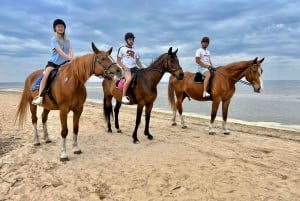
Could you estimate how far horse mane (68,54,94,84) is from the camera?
17.1 feet

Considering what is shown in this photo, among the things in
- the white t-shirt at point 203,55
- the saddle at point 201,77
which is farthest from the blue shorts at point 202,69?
the white t-shirt at point 203,55

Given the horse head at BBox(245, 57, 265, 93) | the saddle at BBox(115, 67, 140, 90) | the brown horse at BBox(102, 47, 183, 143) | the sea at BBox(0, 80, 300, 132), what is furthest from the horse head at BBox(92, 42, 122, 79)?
the sea at BBox(0, 80, 300, 132)

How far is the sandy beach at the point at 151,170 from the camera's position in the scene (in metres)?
4.00

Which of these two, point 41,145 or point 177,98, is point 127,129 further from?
point 41,145

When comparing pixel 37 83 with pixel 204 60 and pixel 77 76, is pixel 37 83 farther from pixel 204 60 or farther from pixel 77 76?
pixel 204 60

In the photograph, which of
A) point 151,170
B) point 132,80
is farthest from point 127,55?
point 151,170

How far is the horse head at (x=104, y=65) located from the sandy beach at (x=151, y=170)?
1.79 meters

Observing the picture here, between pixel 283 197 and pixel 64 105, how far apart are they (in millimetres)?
4213

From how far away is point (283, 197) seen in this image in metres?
3.87

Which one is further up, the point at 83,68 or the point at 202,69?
the point at 202,69

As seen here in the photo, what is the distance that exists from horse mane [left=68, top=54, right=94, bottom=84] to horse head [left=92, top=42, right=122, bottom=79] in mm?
121

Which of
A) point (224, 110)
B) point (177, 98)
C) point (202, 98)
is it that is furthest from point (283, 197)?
point (177, 98)

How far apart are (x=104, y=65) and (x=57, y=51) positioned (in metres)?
1.13

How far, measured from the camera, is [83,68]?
5238mm
